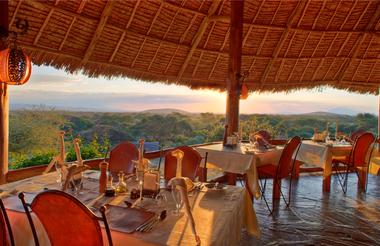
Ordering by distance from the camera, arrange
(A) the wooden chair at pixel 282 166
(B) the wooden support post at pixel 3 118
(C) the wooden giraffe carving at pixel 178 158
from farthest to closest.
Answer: (A) the wooden chair at pixel 282 166 → (B) the wooden support post at pixel 3 118 → (C) the wooden giraffe carving at pixel 178 158

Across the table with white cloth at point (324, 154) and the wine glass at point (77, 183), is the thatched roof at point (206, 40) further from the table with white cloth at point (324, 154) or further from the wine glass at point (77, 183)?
the wine glass at point (77, 183)

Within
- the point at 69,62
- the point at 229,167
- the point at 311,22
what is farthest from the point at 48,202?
the point at 311,22

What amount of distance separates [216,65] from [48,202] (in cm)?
548

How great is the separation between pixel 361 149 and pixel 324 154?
1.90 feet

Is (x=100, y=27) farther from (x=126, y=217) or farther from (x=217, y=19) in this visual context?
(x=126, y=217)

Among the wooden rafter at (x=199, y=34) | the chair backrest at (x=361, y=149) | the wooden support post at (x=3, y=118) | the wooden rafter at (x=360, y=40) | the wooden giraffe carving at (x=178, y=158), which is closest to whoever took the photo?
the wooden giraffe carving at (x=178, y=158)

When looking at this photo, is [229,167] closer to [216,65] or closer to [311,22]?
[216,65]

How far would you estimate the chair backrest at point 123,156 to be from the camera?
11.1 ft

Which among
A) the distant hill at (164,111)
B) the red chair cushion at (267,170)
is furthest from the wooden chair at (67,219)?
the distant hill at (164,111)

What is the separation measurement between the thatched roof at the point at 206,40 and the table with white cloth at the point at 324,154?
2.01 meters

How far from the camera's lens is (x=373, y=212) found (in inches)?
170

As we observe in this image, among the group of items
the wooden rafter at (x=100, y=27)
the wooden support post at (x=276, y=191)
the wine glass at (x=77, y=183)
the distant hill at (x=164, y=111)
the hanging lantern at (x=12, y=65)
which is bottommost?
the wooden support post at (x=276, y=191)

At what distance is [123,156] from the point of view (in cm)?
340

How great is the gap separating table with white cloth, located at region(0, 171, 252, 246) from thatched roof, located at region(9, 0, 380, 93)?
274 centimetres
